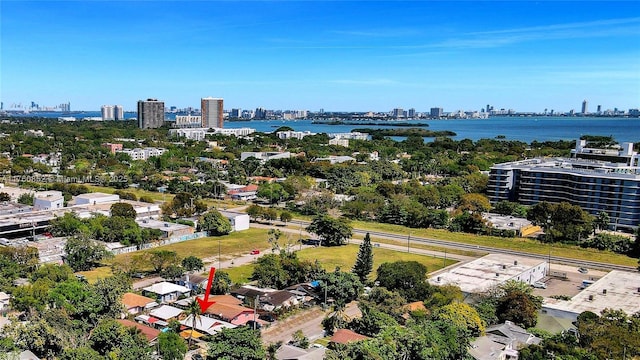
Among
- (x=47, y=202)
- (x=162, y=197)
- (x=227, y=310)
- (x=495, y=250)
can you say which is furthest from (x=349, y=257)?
(x=162, y=197)

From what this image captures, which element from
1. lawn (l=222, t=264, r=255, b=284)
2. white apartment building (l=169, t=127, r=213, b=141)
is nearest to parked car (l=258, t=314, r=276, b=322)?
lawn (l=222, t=264, r=255, b=284)

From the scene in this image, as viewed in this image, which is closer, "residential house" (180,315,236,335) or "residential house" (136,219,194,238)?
"residential house" (180,315,236,335)

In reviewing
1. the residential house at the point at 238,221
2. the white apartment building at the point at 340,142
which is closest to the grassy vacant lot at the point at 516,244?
the residential house at the point at 238,221

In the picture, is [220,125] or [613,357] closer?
[613,357]

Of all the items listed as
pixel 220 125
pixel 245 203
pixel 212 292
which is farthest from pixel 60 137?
pixel 212 292

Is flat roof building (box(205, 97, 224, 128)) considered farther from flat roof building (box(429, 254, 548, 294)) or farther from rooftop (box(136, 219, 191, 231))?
flat roof building (box(429, 254, 548, 294))

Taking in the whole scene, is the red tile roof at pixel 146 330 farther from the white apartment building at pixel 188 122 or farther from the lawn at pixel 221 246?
the white apartment building at pixel 188 122

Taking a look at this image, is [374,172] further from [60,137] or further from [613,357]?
[60,137]
